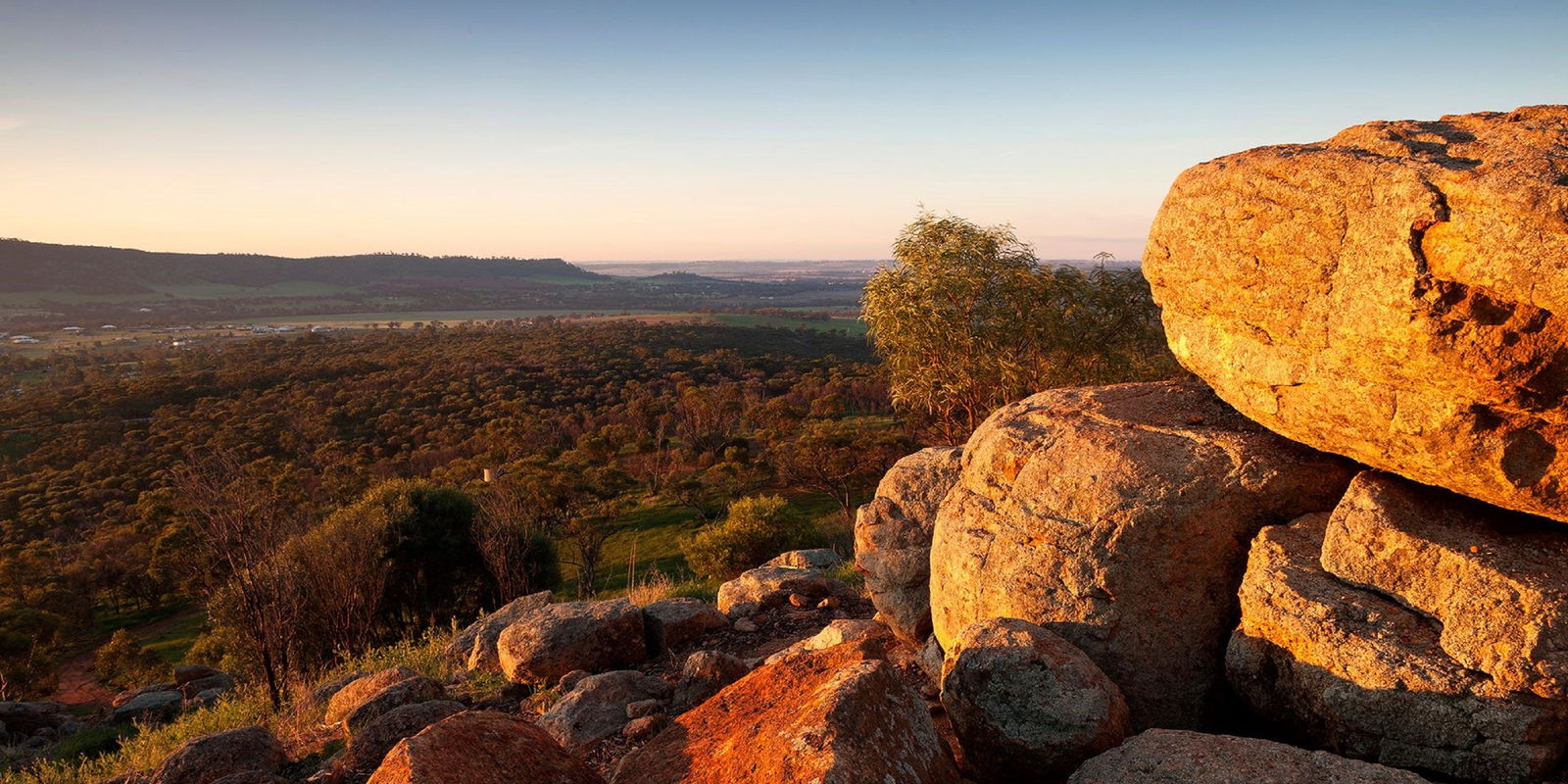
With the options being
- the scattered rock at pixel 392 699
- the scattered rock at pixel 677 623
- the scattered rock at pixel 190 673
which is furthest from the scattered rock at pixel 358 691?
the scattered rock at pixel 190 673

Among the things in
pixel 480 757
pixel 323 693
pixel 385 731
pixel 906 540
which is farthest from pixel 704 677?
pixel 323 693

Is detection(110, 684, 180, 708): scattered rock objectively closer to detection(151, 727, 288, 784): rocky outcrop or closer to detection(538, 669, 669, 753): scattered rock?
detection(151, 727, 288, 784): rocky outcrop

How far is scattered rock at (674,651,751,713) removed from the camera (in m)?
9.81

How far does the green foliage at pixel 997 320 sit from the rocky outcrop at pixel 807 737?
43.2ft

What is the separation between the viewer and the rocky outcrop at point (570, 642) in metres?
11.9

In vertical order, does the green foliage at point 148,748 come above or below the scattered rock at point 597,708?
below

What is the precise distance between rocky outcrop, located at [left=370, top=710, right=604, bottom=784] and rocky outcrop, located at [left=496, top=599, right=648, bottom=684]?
5475 mm

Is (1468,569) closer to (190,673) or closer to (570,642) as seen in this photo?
(570,642)

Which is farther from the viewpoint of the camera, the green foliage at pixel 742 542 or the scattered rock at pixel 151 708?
Result: the green foliage at pixel 742 542

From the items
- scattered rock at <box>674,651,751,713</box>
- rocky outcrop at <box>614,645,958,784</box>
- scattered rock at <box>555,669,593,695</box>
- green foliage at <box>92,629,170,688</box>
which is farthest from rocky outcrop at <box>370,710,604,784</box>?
green foliage at <box>92,629,170,688</box>

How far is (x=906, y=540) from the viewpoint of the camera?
461 inches

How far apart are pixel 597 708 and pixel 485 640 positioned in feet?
15.9

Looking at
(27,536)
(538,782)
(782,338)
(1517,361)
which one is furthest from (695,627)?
(782,338)

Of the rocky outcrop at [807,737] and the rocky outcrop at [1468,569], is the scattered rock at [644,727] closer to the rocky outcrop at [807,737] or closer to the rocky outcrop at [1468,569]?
the rocky outcrop at [807,737]
